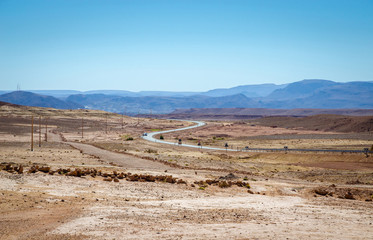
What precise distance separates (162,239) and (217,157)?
135 feet

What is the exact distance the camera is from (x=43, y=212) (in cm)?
1439

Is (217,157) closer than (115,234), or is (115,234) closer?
(115,234)

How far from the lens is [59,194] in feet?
58.7

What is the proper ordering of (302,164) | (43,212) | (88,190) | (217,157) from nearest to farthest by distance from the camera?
(43,212)
(88,190)
(302,164)
(217,157)

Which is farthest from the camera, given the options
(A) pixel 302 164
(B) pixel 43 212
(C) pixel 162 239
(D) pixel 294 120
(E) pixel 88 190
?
(D) pixel 294 120

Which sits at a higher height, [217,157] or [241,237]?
[241,237]

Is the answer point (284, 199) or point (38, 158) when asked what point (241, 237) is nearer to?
point (284, 199)

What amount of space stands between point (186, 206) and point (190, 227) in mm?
3977

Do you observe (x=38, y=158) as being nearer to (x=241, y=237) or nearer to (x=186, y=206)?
(x=186, y=206)

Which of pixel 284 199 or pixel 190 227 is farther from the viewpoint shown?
pixel 284 199

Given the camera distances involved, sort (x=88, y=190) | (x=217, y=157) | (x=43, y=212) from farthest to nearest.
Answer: (x=217, y=157) < (x=88, y=190) < (x=43, y=212)

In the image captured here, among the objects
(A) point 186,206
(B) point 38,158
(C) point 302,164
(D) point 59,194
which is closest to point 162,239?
(A) point 186,206

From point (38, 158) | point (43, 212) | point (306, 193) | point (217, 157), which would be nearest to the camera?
point (43, 212)

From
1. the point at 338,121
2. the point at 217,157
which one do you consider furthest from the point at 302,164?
the point at 338,121
